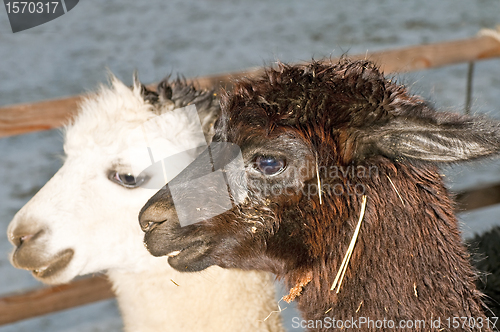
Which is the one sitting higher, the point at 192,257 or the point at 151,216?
the point at 151,216

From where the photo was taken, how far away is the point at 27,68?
315 inches

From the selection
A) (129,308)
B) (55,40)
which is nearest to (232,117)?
(129,308)

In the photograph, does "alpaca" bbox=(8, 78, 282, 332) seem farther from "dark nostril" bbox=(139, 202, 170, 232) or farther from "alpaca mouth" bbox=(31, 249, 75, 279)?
"dark nostril" bbox=(139, 202, 170, 232)

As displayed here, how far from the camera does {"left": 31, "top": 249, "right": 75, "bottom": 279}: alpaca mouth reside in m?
1.92

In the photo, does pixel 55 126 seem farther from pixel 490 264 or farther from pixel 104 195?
pixel 490 264

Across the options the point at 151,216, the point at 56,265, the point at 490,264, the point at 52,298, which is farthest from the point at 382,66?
the point at 52,298

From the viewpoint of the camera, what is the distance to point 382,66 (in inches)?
135

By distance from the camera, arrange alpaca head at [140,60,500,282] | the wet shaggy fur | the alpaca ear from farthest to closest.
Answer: the wet shaggy fur < alpaca head at [140,60,500,282] < the alpaca ear

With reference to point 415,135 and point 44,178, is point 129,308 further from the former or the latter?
point 44,178

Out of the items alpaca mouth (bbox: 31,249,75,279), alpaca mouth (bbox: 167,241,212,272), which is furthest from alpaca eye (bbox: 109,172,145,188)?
alpaca mouth (bbox: 167,241,212,272)

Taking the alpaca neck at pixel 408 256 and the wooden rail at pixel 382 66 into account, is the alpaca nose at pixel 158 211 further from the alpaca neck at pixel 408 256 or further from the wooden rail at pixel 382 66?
the wooden rail at pixel 382 66

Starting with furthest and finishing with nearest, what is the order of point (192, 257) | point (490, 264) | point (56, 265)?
point (490, 264), point (56, 265), point (192, 257)

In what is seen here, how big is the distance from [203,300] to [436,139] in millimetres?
1232
